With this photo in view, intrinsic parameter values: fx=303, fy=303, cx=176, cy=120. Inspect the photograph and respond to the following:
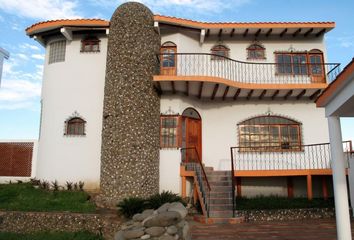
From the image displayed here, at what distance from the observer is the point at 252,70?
546 inches

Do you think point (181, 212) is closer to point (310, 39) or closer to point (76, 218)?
point (76, 218)

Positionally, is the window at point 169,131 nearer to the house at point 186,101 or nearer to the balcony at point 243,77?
the house at point 186,101

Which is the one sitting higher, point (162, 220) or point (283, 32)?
point (283, 32)

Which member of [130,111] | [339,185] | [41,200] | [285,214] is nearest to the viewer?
[339,185]

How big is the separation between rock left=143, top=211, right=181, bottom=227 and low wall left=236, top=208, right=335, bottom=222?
327cm

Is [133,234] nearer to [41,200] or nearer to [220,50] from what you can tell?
[41,200]

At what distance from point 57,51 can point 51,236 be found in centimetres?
849

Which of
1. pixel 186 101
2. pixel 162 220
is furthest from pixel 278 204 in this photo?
pixel 186 101

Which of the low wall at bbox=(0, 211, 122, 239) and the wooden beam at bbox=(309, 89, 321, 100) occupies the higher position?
the wooden beam at bbox=(309, 89, 321, 100)

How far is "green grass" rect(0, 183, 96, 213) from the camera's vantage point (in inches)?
404

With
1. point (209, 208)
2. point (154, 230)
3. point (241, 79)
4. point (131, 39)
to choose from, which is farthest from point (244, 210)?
point (131, 39)

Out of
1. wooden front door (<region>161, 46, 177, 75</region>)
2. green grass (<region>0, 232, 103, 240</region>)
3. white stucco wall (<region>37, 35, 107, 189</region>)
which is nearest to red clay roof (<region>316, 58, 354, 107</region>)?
green grass (<region>0, 232, 103, 240</region>)

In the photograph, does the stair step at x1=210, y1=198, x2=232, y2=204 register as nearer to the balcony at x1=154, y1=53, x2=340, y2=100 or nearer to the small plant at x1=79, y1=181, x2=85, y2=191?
the balcony at x1=154, y1=53, x2=340, y2=100

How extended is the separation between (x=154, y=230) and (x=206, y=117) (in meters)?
7.51
